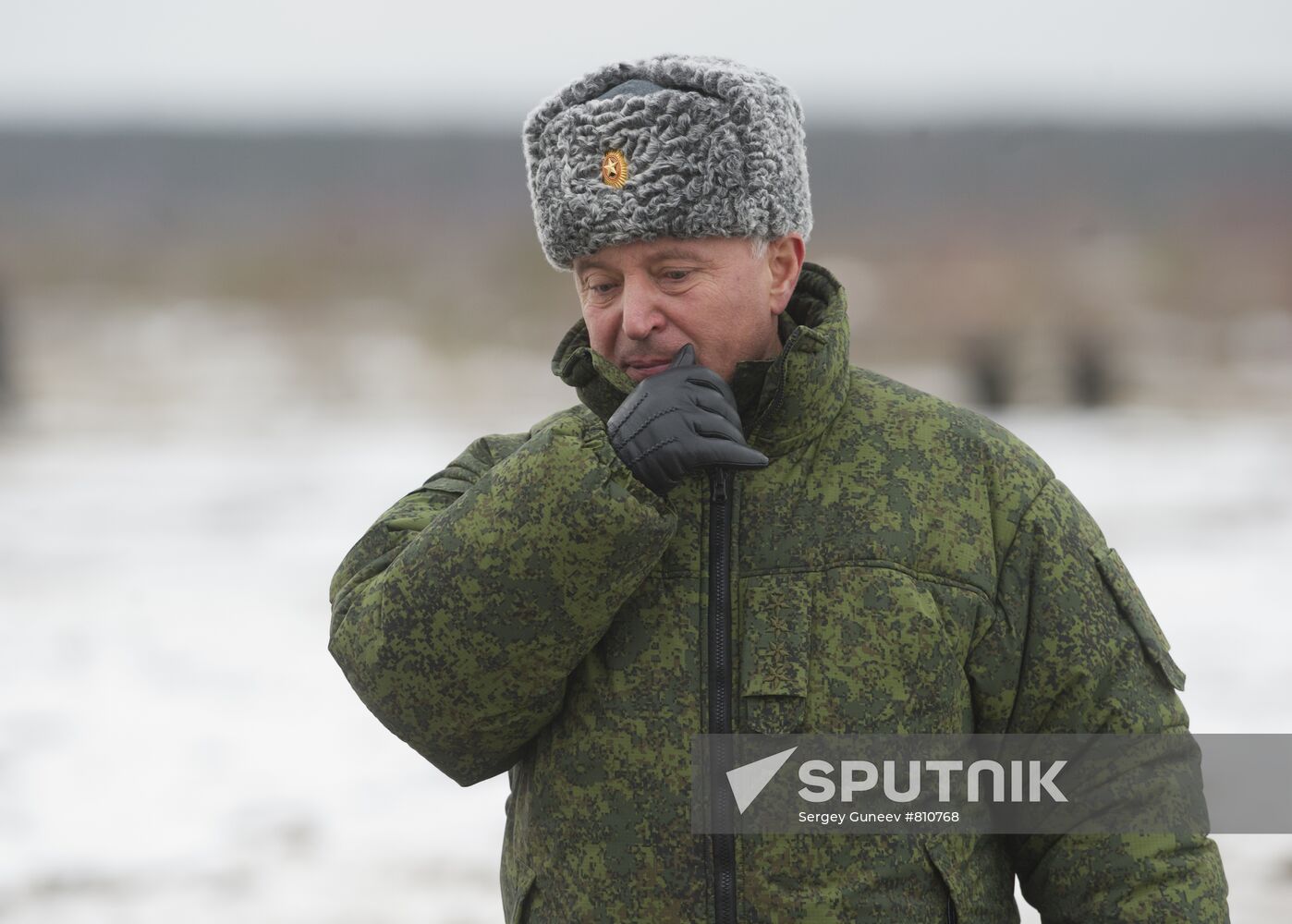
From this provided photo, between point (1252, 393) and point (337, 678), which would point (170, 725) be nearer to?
point (337, 678)

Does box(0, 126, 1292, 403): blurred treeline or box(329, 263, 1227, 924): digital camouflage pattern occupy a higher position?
box(0, 126, 1292, 403): blurred treeline

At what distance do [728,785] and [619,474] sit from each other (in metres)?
0.32

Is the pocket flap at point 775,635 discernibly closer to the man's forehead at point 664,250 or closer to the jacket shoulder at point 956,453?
the jacket shoulder at point 956,453

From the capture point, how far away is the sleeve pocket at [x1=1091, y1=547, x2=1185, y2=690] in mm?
1386

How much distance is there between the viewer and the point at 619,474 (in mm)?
1271

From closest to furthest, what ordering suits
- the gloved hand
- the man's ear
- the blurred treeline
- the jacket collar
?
the gloved hand → the jacket collar → the man's ear → the blurred treeline

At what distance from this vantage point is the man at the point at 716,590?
1.29 meters

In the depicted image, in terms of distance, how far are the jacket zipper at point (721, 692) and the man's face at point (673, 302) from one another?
0.45 ft

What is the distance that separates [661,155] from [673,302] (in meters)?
0.15

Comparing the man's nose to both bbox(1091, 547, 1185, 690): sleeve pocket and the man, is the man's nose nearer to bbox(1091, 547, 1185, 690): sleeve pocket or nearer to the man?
the man

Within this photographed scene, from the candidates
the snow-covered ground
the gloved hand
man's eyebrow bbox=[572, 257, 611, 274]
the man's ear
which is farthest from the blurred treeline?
the gloved hand

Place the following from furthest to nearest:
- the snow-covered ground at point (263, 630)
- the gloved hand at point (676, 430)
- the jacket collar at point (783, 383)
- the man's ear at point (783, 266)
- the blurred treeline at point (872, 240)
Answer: the blurred treeline at point (872, 240), the snow-covered ground at point (263, 630), the man's ear at point (783, 266), the jacket collar at point (783, 383), the gloved hand at point (676, 430)

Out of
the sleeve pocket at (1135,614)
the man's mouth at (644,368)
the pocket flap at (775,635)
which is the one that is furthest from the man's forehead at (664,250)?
the sleeve pocket at (1135,614)

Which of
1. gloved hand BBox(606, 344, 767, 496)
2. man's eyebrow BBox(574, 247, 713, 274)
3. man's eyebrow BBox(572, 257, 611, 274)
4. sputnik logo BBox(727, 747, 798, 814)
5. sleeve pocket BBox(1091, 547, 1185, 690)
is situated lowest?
sputnik logo BBox(727, 747, 798, 814)
